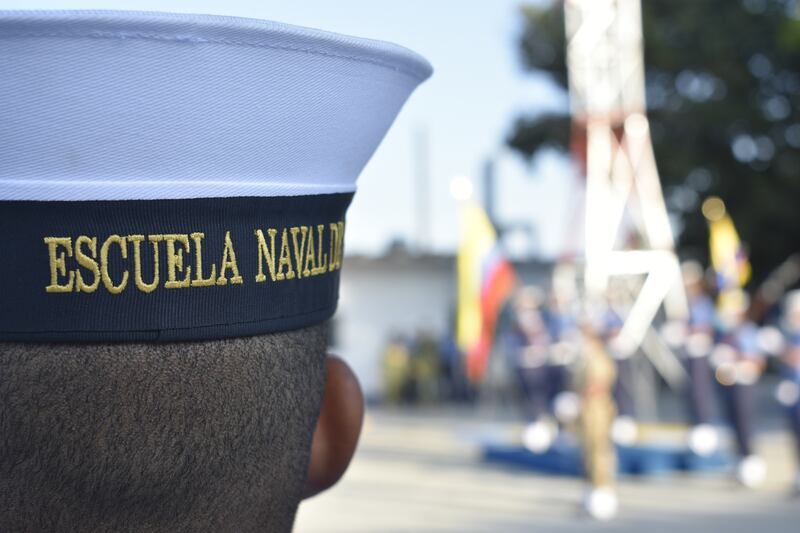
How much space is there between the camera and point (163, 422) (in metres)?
1.32

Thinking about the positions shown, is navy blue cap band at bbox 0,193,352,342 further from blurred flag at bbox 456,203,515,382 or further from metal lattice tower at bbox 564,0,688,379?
blurred flag at bbox 456,203,515,382

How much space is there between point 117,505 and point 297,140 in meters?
0.45

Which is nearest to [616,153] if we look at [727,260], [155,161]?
[727,260]

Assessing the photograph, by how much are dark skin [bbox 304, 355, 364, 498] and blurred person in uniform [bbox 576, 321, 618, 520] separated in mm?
6329

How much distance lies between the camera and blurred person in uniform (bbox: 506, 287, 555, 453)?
1238 centimetres

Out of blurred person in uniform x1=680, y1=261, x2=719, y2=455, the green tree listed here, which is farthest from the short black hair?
the green tree

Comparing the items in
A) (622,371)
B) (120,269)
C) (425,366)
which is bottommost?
(425,366)

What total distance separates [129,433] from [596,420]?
675 cm

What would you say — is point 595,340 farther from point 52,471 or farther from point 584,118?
point 52,471

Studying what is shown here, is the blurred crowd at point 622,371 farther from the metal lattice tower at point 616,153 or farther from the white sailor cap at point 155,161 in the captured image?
the white sailor cap at point 155,161

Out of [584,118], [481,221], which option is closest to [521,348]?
[481,221]

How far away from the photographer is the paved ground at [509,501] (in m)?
7.80

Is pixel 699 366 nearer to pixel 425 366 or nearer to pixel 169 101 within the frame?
pixel 425 366

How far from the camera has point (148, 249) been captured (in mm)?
1288
